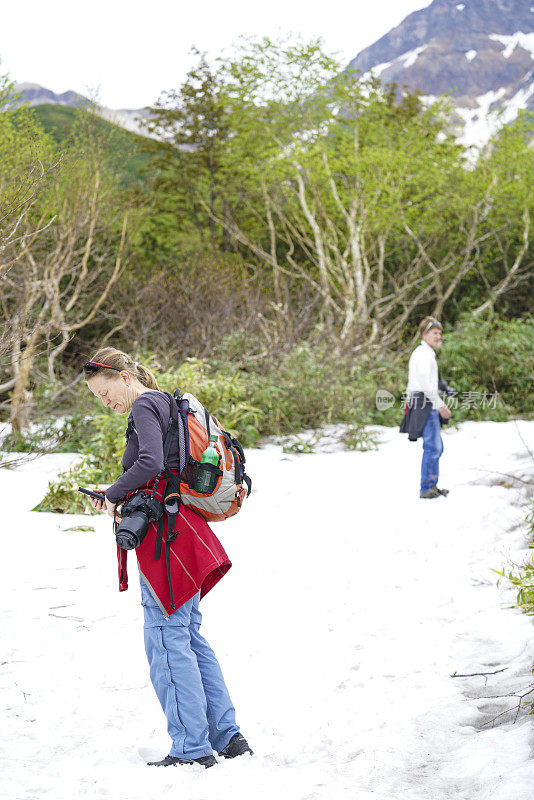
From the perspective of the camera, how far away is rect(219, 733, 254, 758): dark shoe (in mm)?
2721

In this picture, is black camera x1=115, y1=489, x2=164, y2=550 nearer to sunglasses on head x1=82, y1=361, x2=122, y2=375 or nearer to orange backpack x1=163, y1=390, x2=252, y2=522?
orange backpack x1=163, y1=390, x2=252, y2=522

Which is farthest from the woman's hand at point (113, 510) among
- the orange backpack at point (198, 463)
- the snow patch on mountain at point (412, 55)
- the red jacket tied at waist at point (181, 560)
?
the snow patch on mountain at point (412, 55)

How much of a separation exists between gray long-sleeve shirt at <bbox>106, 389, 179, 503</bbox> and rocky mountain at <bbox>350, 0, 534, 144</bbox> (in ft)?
368

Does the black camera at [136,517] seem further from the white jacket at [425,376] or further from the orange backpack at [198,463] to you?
the white jacket at [425,376]

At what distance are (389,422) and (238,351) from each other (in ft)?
8.78

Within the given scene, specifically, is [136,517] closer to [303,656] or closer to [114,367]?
[114,367]

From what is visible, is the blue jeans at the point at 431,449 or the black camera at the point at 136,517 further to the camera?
the blue jeans at the point at 431,449

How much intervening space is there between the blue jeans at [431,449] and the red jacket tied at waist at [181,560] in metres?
4.48

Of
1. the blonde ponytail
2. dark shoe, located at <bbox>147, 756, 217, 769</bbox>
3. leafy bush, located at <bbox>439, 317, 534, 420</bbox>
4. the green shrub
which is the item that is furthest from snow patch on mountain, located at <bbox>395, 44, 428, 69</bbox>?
dark shoe, located at <bbox>147, 756, 217, 769</bbox>

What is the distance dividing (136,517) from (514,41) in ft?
410

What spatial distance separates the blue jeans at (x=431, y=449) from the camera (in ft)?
22.4

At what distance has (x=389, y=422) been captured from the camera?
11.3 meters

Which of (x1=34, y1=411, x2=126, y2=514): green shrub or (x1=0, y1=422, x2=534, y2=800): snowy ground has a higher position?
(x1=34, y1=411, x2=126, y2=514): green shrub

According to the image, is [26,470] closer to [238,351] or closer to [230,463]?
[238,351]
